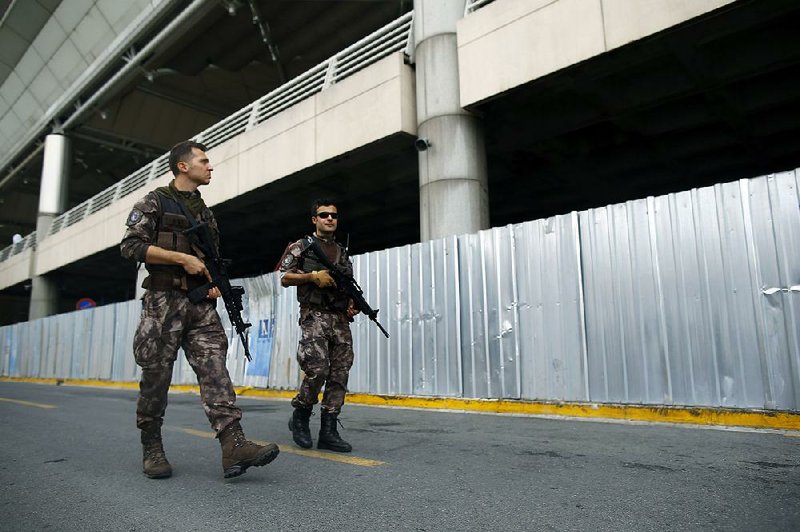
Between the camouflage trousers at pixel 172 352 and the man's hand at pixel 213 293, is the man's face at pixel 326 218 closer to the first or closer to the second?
the man's hand at pixel 213 293

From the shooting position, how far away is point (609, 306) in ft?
19.8

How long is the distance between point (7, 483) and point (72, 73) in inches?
1025

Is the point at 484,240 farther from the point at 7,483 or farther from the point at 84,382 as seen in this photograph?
the point at 84,382

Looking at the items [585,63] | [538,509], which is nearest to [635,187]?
[585,63]

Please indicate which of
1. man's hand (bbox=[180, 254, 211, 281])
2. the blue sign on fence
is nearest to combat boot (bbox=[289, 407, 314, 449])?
man's hand (bbox=[180, 254, 211, 281])

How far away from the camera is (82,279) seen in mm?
30078

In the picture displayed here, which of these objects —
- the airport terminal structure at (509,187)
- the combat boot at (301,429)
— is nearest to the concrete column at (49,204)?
the airport terminal structure at (509,187)

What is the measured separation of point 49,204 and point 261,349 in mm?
21118

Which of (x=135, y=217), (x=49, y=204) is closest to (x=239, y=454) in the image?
(x=135, y=217)

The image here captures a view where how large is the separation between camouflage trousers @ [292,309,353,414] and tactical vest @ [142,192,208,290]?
100cm

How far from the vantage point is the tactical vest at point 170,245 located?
3.20 metres

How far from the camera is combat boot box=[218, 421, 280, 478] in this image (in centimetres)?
295

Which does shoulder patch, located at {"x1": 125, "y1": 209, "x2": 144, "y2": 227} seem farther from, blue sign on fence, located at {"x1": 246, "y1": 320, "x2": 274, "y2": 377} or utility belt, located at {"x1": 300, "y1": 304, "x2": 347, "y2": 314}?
blue sign on fence, located at {"x1": 246, "y1": 320, "x2": 274, "y2": 377}

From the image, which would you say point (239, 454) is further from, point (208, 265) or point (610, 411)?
point (610, 411)
